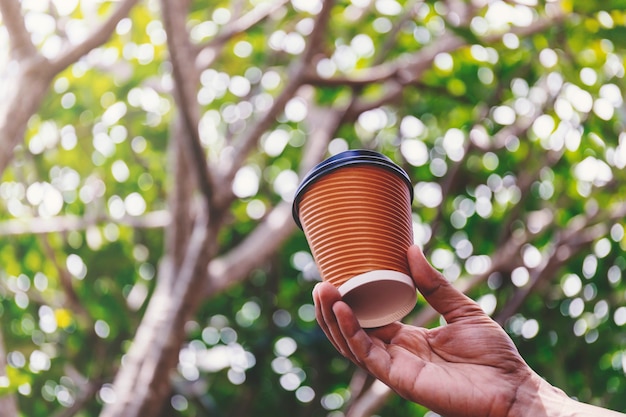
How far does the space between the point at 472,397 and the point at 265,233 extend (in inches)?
80.5

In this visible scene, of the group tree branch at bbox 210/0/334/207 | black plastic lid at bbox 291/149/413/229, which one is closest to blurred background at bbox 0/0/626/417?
tree branch at bbox 210/0/334/207

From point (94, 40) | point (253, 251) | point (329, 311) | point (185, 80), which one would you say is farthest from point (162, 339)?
point (329, 311)

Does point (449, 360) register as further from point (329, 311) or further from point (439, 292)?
point (329, 311)

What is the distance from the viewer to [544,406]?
1.53m

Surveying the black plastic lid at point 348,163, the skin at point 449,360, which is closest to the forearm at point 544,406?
the skin at point 449,360

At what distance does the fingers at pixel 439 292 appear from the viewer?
5.07 ft

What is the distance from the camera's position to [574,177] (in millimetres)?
4227

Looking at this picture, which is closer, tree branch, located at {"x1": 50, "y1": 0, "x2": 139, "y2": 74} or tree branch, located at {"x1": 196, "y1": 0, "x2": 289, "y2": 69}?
tree branch, located at {"x1": 50, "y1": 0, "x2": 139, "y2": 74}

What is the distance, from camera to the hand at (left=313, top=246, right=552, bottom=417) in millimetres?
1507

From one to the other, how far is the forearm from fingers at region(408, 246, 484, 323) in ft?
0.70

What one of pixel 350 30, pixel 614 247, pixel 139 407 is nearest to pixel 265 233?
pixel 139 407

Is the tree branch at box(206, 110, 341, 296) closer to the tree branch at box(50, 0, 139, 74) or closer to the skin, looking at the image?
the tree branch at box(50, 0, 139, 74)

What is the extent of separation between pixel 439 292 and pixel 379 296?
175 millimetres

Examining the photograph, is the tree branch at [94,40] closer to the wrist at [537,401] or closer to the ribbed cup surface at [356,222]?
the ribbed cup surface at [356,222]
